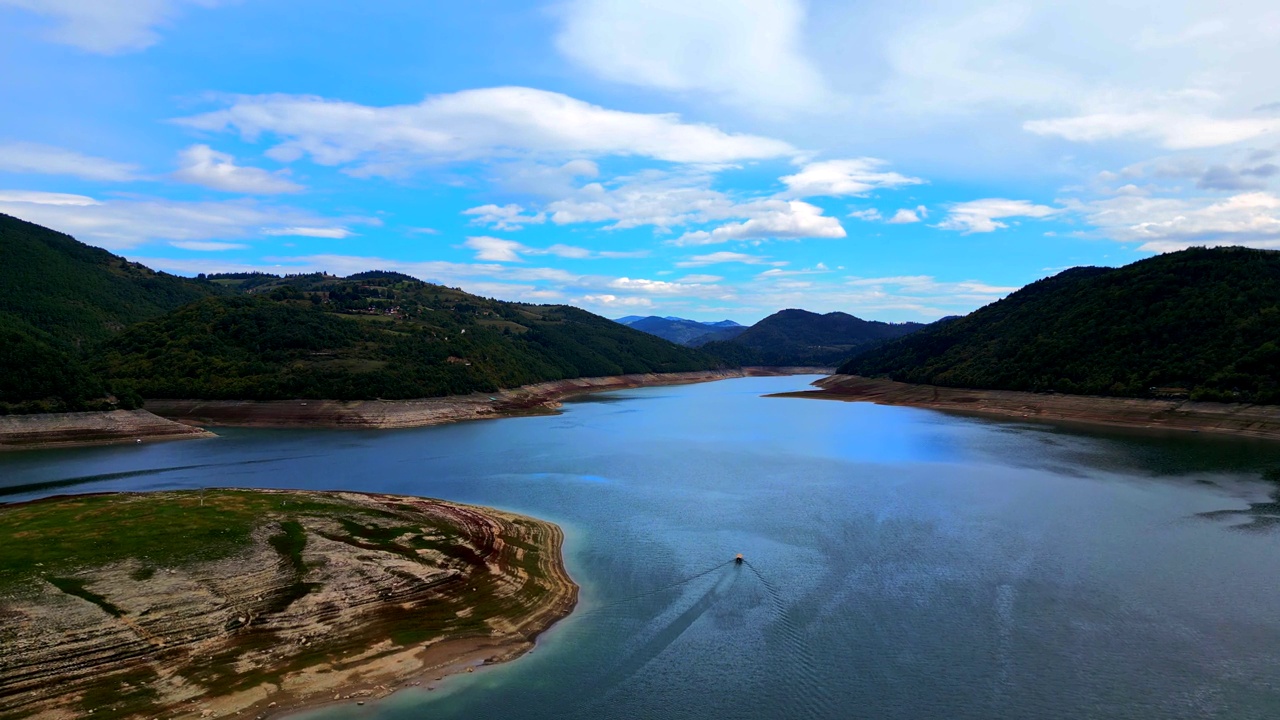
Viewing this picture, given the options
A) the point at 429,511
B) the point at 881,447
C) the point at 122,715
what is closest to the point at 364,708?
the point at 122,715

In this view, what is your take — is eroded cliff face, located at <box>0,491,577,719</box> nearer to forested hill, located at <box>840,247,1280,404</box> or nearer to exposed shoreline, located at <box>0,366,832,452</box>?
exposed shoreline, located at <box>0,366,832,452</box>

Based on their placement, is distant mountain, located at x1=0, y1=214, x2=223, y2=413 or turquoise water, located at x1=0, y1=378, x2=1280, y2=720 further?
distant mountain, located at x1=0, y1=214, x2=223, y2=413

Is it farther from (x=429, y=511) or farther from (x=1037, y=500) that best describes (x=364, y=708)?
(x=1037, y=500)

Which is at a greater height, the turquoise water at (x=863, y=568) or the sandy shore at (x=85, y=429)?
the sandy shore at (x=85, y=429)

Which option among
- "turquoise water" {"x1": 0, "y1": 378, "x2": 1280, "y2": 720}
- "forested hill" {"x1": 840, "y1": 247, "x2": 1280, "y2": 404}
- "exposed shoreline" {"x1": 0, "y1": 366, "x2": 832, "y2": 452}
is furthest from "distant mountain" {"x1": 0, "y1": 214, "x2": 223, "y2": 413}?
"forested hill" {"x1": 840, "y1": 247, "x2": 1280, "y2": 404}

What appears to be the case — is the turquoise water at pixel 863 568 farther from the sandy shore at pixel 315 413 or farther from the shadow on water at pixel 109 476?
the sandy shore at pixel 315 413

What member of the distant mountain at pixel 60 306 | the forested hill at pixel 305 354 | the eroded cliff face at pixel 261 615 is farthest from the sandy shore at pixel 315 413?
the eroded cliff face at pixel 261 615
